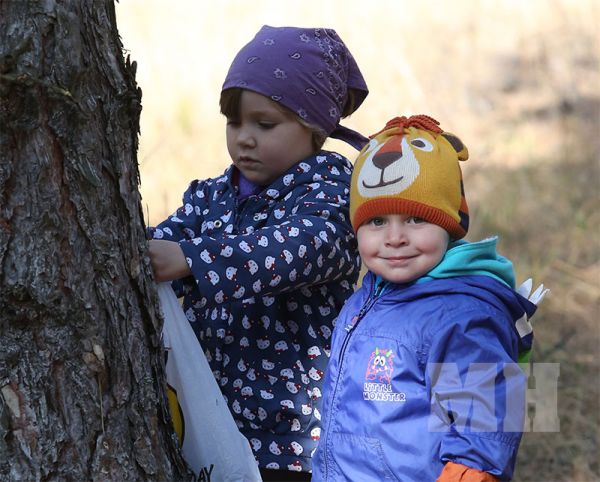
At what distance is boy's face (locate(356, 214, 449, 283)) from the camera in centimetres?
218

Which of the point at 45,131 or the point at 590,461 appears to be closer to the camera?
the point at 45,131

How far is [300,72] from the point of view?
252cm

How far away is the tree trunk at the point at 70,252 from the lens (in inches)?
73.2

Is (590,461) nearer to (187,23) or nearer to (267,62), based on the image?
(267,62)

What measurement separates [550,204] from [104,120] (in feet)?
14.1

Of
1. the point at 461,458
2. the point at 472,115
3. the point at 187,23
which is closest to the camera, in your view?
the point at 461,458

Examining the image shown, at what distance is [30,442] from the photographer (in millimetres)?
1921

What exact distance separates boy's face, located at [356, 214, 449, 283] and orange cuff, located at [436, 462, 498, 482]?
439 mm

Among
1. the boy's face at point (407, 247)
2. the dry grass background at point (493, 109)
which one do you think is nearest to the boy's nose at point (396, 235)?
the boy's face at point (407, 247)

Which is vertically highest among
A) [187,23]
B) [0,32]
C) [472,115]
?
[187,23]

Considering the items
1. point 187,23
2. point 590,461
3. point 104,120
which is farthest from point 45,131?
point 187,23

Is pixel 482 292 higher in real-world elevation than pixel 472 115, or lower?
lower

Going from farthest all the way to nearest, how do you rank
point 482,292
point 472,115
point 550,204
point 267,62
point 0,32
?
point 472,115 → point 550,204 → point 267,62 → point 482,292 → point 0,32

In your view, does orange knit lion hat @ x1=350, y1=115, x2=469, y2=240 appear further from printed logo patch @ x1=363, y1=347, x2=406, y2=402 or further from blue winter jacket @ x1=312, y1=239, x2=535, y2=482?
printed logo patch @ x1=363, y1=347, x2=406, y2=402
